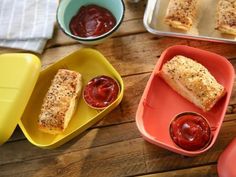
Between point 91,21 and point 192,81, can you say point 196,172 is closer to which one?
point 192,81

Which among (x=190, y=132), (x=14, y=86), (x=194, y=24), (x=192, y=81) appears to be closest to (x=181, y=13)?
(x=194, y=24)

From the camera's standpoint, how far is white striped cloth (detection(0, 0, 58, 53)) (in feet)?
3.59

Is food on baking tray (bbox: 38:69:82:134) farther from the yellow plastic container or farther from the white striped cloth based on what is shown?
the white striped cloth

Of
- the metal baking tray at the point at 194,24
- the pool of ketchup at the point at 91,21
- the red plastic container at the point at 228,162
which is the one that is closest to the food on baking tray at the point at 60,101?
the pool of ketchup at the point at 91,21

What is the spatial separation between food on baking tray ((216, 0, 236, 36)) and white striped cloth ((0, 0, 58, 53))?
0.44m

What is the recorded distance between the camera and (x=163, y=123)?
3.11ft

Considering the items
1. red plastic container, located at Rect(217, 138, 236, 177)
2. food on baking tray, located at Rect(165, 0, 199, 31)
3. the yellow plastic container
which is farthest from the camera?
food on baking tray, located at Rect(165, 0, 199, 31)

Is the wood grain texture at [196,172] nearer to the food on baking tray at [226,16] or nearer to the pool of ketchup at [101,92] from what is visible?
the pool of ketchup at [101,92]

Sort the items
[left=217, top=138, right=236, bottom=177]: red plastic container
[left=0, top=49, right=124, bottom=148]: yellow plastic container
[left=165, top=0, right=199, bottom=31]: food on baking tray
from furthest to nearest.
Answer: [left=165, top=0, right=199, bottom=31]: food on baking tray
[left=0, top=49, right=124, bottom=148]: yellow plastic container
[left=217, top=138, right=236, bottom=177]: red plastic container

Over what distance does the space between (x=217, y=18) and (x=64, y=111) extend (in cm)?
45

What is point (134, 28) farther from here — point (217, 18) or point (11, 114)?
point (11, 114)

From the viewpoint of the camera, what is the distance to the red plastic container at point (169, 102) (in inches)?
36.0

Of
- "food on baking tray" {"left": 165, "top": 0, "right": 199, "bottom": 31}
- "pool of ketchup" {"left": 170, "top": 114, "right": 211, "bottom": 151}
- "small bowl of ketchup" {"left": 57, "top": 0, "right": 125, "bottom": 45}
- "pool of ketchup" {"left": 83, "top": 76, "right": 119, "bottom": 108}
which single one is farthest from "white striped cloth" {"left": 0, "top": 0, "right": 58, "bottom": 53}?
"pool of ketchup" {"left": 170, "top": 114, "right": 211, "bottom": 151}

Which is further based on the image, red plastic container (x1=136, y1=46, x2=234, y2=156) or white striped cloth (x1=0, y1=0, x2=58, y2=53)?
white striped cloth (x1=0, y1=0, x2=58, y2=53)
